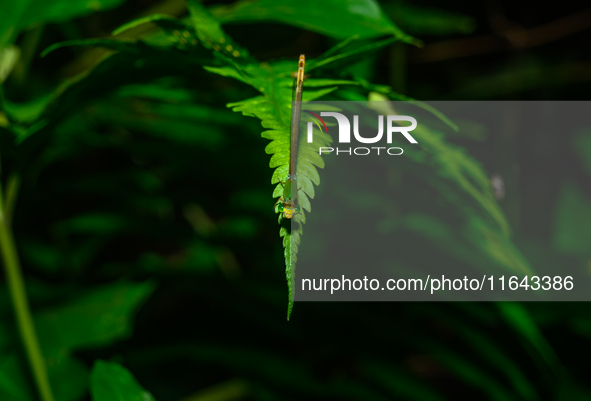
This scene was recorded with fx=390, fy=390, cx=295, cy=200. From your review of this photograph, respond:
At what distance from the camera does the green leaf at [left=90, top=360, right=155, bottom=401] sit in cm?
22

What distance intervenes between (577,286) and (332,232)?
1.44 ft

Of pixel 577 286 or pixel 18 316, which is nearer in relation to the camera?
pixel 18 316

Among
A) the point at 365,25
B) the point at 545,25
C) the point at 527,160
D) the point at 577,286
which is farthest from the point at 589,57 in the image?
the point at 365,25

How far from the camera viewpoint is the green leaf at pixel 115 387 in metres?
0.22

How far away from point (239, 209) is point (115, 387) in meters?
0.35

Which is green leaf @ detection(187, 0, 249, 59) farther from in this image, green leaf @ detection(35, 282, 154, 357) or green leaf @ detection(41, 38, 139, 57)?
green leaf @ detection(35, 282, 154, 357)

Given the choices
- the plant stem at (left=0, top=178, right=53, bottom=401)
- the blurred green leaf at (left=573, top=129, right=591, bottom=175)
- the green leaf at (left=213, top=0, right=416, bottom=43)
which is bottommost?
the plant stem at (left=0, top=178, right=53, bottom=401)

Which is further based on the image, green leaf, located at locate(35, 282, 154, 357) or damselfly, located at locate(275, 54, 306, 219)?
green leaf, located at locate(35, 282, 154, 357)

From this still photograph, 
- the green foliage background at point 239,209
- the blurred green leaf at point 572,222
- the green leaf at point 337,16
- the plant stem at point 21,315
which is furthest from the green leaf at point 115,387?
the blurred green leaf at point 572,222

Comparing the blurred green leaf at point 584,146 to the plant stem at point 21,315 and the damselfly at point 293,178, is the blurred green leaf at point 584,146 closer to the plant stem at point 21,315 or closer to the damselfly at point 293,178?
the damselfly at point 293,178

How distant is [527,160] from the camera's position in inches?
39.1

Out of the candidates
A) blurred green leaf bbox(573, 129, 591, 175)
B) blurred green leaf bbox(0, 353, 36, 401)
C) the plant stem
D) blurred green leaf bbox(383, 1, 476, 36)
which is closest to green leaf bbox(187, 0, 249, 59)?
the plant stem

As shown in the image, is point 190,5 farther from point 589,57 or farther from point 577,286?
point 589,57

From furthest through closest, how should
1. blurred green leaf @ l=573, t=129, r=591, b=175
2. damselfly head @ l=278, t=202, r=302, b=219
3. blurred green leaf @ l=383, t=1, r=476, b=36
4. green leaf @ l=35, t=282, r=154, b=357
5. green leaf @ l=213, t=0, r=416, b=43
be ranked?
blurred green leaf @ l=573, t=129, r=591, b=175 < blurred green leaf @ l=383, t=1, r=476, b=36 < green leaf @ l=35, t=282, r=154, b=357 < green leaf @ l=213, t=0, r=416, b=43 < damselfly head @ l=278, t=202, r=302, b=219
